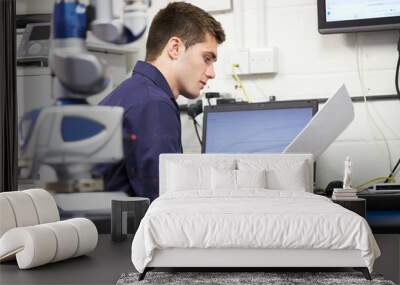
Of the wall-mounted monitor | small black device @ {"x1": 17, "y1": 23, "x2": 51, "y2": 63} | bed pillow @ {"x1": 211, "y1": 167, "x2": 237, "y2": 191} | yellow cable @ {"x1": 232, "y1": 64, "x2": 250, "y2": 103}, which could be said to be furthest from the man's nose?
small black device @ {"x1": 17, "y1": 23, "x2": 51, "y2": 63}

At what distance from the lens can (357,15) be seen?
385cm

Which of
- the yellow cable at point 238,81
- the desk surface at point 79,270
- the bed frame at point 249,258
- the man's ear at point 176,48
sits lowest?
the desk surface at point 79,270

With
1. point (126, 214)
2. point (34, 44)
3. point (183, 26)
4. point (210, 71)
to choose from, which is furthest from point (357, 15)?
point (34, 44)

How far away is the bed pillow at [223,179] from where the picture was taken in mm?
3361

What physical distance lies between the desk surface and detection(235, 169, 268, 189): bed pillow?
27.6 inches

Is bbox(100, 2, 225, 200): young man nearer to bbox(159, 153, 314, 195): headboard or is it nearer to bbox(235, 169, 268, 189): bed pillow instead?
bbox(159, 153, 314, 195): headboard

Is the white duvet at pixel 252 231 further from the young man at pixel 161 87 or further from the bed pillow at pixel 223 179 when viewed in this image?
the young man at pixel 161 87

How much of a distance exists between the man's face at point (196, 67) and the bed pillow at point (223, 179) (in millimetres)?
936

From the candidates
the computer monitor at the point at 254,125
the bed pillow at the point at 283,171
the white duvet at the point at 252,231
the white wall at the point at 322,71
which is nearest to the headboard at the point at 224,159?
the bed pillow at the point at 283,171

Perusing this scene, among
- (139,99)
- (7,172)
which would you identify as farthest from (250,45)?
(7,172)

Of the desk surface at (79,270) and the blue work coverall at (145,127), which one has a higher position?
the blue work coverall at (145,127)

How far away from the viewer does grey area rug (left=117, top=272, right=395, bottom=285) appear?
8.23 feet

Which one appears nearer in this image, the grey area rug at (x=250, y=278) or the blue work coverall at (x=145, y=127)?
the grey area rug at (x=250, y=278)

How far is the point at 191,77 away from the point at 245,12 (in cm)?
56
